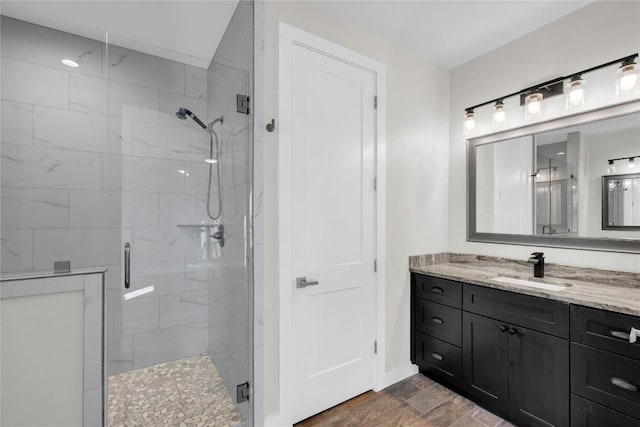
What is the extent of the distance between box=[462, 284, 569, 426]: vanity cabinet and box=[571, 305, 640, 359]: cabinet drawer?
0.05 m

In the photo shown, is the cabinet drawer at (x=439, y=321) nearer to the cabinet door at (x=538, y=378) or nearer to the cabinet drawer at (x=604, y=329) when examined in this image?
the cabinet door at (x=538, y=378)

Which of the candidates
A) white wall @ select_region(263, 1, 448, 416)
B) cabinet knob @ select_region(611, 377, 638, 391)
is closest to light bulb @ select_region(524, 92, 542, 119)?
white wall @ select_region(263, 1, 448, 416)

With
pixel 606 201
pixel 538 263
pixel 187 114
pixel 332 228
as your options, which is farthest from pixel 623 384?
pixel 187 114

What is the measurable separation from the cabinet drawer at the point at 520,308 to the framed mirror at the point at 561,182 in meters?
0.66

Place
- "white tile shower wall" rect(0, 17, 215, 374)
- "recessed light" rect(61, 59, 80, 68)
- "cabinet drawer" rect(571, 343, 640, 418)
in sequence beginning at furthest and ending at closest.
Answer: "recessed light" rect(61, 59, 80, 68) → "white tile shower wall" rect(0, 17, 215, 374) → "cabinet drawer" rect(571, 343, 640, 418)

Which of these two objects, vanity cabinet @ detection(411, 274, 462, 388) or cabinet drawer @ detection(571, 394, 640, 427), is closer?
cabinet drawer @ detection(571, 394, 640, 427)

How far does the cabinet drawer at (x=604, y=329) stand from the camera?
1.34 meters

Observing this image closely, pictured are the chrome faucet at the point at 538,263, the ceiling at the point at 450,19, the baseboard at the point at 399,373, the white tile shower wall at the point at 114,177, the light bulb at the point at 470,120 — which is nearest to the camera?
the white tile shower wall at the point at 114,177

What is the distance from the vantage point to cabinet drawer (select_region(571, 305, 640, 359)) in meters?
1.34

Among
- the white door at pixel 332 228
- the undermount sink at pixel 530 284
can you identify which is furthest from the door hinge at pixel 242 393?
the undermount sink at pixel 530 284

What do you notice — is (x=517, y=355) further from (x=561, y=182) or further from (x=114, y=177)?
(x=114, y=177)

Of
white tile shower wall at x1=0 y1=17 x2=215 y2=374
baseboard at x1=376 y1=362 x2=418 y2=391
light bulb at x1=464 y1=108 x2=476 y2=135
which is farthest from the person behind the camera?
light bulb at x1=464 y1=108 x2=476 y2=135

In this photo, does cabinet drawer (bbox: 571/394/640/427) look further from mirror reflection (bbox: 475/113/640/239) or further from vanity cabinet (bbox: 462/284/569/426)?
mirror reflection (bbox: 475/113/640/239)

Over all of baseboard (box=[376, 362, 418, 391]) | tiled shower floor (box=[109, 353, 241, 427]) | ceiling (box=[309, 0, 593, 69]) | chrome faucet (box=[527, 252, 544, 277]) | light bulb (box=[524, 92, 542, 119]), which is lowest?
baseboard (box=[376, 362, 418, 391])
